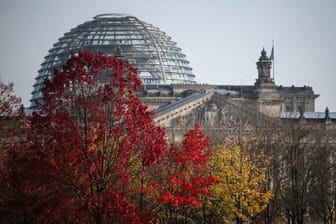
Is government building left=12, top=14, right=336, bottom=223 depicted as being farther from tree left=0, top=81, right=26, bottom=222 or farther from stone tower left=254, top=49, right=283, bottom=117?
tree left=0, top=81, right=26, bottom=222

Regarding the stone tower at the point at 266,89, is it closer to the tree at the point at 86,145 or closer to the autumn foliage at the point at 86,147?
the autumn foliage at the point at 86,147

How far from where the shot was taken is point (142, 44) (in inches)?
5910

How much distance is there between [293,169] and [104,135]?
20533mm

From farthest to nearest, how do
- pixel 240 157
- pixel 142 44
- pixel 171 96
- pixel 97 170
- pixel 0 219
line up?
1. pixel 142 44
2. pixel 171 96
3. pixel 240 157
4. pixel 0 219
5. pixel 97 170

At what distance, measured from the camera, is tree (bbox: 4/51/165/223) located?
4397 cm

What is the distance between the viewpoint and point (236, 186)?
5862 cm

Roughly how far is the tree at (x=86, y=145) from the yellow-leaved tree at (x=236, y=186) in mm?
12251

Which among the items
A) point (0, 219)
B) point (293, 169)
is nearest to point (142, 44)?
point (293, 169)

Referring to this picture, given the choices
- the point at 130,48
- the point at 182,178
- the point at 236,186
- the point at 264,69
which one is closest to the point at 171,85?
the point at 264,69

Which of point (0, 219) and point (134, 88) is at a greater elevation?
point (134, 88)

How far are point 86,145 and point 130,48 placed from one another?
105m

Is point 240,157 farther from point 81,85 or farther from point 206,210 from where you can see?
point 81,85

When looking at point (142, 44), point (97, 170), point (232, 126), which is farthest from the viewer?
point (142, 44)

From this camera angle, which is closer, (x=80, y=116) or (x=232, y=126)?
(x=80, y=116)
